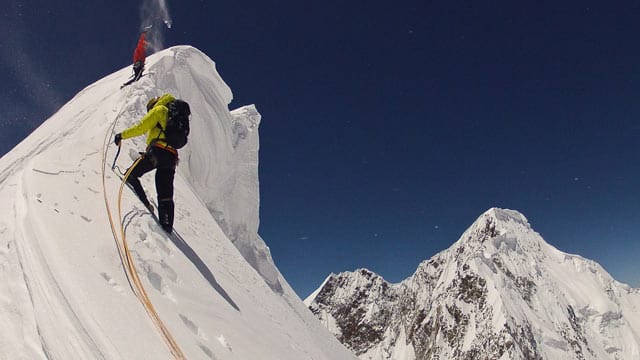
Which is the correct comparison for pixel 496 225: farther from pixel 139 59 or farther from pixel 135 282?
pixel 135 282

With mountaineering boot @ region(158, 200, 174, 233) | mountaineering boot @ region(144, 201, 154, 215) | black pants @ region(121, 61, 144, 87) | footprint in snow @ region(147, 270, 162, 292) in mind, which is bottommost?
footprint in snow @ region(147, 270, 162, 292)

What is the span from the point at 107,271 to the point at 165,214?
1.79 m

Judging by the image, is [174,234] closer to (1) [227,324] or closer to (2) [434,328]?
(1) [227,324]

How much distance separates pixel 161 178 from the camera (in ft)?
18.6

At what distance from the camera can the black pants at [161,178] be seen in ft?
18.1

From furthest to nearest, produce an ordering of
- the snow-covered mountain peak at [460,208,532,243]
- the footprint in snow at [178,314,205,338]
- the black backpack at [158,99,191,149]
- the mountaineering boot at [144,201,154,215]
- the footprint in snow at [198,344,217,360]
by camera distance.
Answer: the snow-covered mountain peak at [460,208,532,243]
the mountaineering boot at [144,201,154,215]
the black backpack at [158,99,191,149]
the footprint in snow at [178,314,205,338]
the footprint in snow at [198,344,217,360]


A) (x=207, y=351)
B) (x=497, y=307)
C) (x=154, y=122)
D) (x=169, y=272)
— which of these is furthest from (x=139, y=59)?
(x=497, y=307)

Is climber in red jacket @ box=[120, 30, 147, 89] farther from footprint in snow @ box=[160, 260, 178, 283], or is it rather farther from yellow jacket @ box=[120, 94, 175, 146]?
footprint in snow @ box=[160, 260, 178, 283]

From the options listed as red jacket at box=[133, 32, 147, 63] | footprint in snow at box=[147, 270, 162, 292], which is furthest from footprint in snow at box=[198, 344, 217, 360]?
red jacket at box=[133, 32, 147, 63]

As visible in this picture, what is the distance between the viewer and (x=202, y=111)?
13.5 metres

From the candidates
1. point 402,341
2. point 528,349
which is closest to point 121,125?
point 528,349

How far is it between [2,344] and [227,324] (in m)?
2.29

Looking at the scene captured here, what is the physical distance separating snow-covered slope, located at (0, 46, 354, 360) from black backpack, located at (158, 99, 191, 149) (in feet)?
3.50

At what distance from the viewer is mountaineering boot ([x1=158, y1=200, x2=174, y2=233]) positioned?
5488mm
